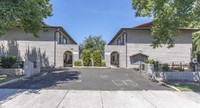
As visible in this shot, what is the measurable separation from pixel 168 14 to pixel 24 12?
920cm

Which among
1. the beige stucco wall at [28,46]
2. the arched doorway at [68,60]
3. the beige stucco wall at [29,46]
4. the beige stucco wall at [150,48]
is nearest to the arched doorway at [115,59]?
the beige stucco wall at [150,48]

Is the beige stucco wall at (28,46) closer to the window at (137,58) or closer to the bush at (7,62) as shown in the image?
the window at (137,58)

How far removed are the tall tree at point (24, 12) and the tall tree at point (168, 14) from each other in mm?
7515

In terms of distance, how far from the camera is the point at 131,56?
127 feet

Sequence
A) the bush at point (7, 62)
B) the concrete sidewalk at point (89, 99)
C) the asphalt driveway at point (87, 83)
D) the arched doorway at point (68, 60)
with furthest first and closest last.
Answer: the arched doorway at point (68, 60) → the bush at point (7, 62) → the asphalt driveway at point (87, 83) → the concrete sidewalk at point (89, 99)

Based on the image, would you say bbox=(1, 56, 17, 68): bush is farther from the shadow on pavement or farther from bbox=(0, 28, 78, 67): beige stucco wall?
bbox=(0, 28, 78, 67): beige stucco wall

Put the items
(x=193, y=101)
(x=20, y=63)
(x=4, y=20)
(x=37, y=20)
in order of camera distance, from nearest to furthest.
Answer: (x=193, y=101)
(x=4, y=20)
(x=37, y=20)
(x=20, y=63)

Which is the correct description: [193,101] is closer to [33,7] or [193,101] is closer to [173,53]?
[33,7]

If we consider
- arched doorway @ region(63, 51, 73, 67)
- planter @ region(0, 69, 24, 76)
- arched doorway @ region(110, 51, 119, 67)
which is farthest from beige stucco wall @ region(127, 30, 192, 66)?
planter @ region(0, 69, 24, 76)

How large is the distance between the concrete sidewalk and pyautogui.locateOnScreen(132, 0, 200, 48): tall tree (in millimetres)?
5241

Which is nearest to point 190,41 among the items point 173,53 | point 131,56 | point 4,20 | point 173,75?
point 173,53

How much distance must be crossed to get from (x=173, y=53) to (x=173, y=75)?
14838 mm

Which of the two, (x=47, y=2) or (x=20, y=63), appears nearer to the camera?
(x=47, y=2)

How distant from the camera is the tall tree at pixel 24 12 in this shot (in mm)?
17538
